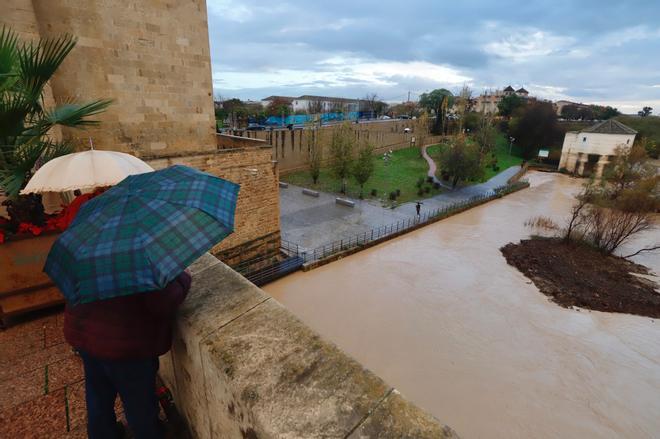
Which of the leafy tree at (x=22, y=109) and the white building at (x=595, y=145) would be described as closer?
the leafy tree at (x=22, y=109)

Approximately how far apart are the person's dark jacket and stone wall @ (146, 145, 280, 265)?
26.2 feet

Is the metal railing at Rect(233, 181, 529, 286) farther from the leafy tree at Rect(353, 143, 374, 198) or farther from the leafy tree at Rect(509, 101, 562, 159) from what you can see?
the leafy tree at Rect(509, 101, 562, 159)

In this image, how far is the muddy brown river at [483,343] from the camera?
790cm

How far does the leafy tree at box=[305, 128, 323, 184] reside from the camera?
24.8 meters

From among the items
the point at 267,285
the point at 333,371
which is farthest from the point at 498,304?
the point at 333,371

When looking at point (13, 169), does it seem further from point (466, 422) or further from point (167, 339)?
point (466, 422)

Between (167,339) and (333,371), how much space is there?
91 centimetres

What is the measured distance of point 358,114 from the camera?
67312 mm

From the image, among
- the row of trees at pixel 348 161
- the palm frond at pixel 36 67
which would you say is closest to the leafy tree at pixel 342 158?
the row of trees at pixel 348 161

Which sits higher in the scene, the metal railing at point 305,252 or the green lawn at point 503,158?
the green lawn at point 503,158

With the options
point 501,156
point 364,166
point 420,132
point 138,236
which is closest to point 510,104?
point 501,156

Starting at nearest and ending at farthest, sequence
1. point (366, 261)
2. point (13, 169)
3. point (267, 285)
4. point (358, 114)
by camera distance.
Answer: point (13, 169)
point (267, 285)
point (366, 261)
point (358, 114)

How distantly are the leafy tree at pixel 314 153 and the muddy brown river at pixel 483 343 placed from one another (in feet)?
35.7

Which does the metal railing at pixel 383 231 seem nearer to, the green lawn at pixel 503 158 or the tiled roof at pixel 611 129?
the green lawn at pixel 503 158
